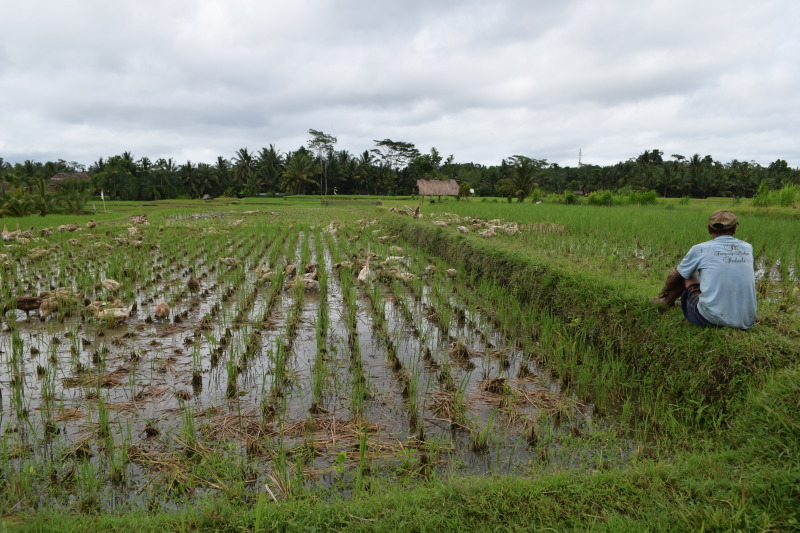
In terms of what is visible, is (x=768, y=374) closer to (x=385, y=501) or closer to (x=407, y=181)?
(x=385, y=501)

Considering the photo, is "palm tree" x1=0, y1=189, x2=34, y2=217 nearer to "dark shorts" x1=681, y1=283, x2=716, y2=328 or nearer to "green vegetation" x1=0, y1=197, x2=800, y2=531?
"green vegetation" x1=0, y1=197, x2=800, y2=531

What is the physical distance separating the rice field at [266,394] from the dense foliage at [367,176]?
2777 centimetres

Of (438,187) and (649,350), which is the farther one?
(438,187)

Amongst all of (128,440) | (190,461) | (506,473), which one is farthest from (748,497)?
(128,440)

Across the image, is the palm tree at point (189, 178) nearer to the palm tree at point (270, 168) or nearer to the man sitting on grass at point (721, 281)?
the palm tree at point (270, 168)

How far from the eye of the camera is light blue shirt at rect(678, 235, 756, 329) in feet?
9.84

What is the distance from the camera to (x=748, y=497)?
196 centimetres

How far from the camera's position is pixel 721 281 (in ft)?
9.87

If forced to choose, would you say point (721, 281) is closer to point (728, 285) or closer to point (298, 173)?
point (728, 285)

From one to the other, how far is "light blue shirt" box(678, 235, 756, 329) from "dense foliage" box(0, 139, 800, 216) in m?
28.9

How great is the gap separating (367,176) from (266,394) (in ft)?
145

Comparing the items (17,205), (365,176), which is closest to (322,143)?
(365,176)

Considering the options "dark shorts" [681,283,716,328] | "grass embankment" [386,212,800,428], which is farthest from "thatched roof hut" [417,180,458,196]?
"dark shorts" [681,283,716,328]

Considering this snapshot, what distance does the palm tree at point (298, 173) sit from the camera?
43.5 metres
